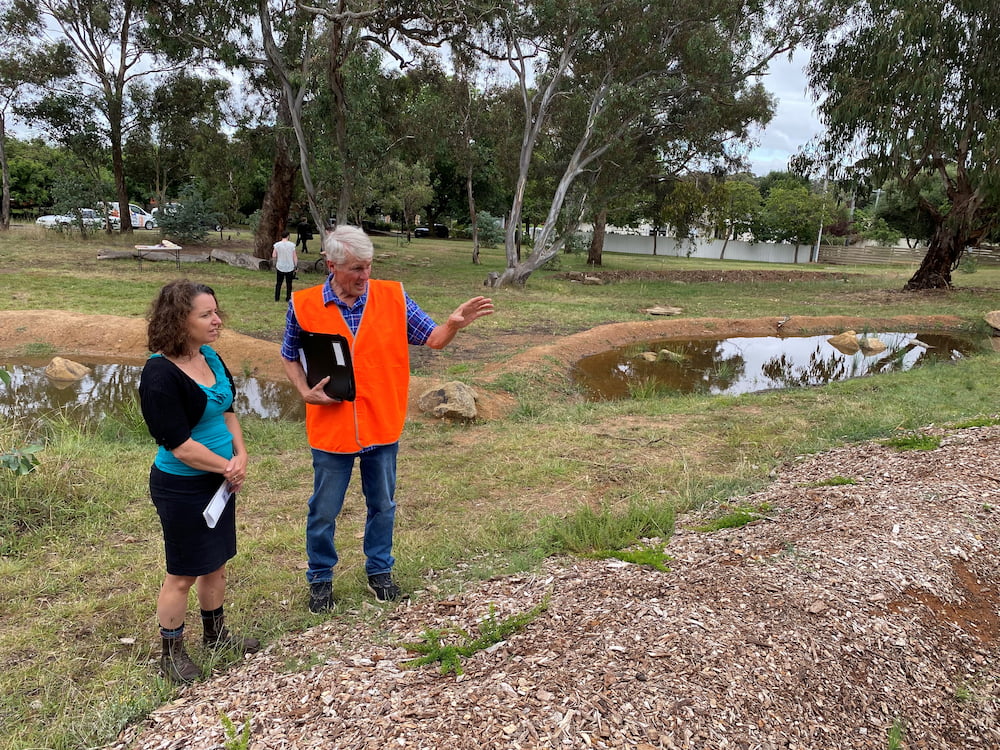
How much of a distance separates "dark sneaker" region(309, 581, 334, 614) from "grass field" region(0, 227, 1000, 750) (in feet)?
0.19

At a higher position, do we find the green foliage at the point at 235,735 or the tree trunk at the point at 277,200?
the tree trunk at the point at 277,200

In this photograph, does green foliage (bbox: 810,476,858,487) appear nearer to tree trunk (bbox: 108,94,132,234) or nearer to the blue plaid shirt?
the blue plaid shirt

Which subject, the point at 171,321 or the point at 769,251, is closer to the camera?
the point at 171,321

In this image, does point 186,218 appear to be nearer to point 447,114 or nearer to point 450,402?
point 447,114

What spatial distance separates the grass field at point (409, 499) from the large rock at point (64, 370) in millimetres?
1137

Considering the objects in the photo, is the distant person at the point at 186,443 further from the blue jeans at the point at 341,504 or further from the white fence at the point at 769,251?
the white fence at the point at 769,251

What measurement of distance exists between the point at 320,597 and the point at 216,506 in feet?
2.93

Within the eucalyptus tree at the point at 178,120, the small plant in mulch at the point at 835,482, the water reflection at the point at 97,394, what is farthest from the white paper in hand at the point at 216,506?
the eucalyptus tree at the point at 178,120

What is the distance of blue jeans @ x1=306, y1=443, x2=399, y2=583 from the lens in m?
3.03

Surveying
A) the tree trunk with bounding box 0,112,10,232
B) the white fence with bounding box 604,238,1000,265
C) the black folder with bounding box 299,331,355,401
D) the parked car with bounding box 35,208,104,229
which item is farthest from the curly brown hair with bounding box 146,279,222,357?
the white fence with bounding box 604,238,1000,265

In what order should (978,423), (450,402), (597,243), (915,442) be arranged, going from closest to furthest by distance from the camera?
1. (915,442)
2. (978,423)
3. (450,402)
4. (597,243)

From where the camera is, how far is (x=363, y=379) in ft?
9.78

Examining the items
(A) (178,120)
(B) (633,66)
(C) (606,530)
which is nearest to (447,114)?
(B) (633,66)

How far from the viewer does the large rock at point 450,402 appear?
24.4 ft
